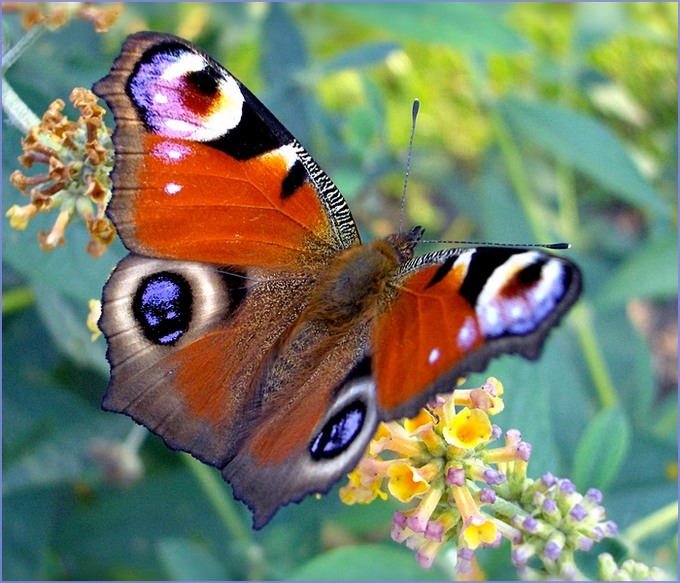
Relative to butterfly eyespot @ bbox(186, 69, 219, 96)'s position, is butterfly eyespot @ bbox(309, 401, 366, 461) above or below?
below

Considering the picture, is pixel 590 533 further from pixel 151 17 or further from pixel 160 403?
pixel 151 17

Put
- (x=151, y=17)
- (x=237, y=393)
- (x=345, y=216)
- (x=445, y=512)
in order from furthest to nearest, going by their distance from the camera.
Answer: (x=151, y=17), (x=345, y=216), (x=237, y=393), (x=445, y=512)

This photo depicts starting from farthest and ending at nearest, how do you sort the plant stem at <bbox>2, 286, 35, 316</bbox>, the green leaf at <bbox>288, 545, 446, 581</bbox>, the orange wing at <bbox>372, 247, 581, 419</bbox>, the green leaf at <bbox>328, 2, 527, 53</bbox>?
the green leaf at <bbox>328, 2, 527, 53</bbox>
the plant stem at <bbox>2, 286, 35, 316</bbox>
the green leaf at <bbox>288, 545, 446, 581</bbox>
the orange wing at <bbox>372, 247, 581, 419</bbox>

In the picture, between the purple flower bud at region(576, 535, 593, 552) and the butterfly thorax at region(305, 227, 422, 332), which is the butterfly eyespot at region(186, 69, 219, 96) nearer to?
the butterfly thorax at region(305, 227, 422, 332)

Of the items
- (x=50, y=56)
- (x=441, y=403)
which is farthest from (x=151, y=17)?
(x=441, y=403)

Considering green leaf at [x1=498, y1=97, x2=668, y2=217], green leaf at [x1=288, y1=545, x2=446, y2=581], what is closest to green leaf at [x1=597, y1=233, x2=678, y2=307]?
green leaf at [x1=498, y1=97, x2=668, y2=217]

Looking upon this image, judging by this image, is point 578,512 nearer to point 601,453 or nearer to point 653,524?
point 601,453

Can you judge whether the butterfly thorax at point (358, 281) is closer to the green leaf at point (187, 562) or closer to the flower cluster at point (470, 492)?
the flower cluster at point (470, 492)

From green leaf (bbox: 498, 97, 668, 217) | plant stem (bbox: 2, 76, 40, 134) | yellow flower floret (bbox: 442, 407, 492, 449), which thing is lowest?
green leaf (bbox: 498, 97, 668, 217)
